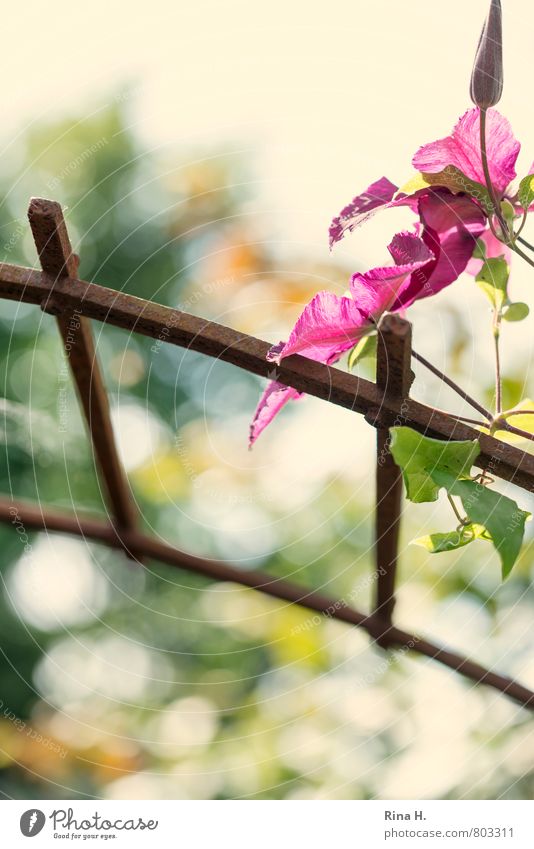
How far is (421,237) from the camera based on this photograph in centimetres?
41

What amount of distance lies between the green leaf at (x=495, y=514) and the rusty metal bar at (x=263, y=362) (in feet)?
0.07

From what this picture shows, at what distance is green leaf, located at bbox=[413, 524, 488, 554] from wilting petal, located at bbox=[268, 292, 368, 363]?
0.11m

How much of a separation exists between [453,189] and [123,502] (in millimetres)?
379

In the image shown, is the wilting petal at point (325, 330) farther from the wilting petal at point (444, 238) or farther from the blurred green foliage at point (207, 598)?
the blurred green foliage at point (207, 598)

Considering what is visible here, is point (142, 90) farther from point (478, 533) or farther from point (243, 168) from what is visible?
point (478, 533)

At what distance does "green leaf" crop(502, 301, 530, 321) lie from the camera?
423 mm

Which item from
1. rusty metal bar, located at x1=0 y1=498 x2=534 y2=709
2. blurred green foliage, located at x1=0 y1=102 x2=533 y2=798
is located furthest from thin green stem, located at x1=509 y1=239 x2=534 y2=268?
blurred green foliage, located at x1=0 y1=102 x2=533 y2=798

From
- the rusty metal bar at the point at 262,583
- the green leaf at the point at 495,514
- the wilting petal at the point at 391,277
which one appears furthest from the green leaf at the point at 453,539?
the rusty metal bar at the point at 262,583

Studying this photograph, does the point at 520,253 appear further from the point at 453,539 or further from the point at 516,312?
the point at 453,539

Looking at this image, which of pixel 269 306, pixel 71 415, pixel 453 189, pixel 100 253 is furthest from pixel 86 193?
pixel 453 189

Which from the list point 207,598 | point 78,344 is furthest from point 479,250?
point 207,598

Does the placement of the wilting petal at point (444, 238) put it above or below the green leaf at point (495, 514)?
above

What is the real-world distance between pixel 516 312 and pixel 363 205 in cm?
10

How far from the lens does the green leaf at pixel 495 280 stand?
0.42m
